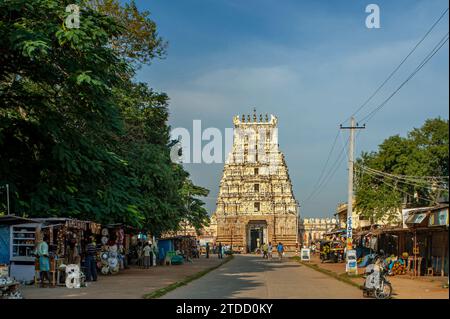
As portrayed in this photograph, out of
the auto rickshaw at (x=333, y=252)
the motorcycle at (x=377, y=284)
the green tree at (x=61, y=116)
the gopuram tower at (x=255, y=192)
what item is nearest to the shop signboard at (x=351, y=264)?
the green tree at (x=61, y=116)

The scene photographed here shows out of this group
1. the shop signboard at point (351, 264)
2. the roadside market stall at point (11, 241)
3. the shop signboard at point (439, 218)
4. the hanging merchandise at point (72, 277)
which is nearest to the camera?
the hanging merchandise at point (72, 277)

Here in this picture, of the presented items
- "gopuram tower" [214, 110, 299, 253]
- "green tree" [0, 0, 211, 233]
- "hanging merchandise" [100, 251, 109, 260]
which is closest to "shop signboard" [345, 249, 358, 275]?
"green tree" [0, 0, 211, 233]

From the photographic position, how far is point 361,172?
47.2 metres

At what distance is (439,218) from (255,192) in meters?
64.1

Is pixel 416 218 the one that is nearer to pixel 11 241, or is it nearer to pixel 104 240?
pixel 104 240

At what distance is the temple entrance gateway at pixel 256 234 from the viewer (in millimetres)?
87250

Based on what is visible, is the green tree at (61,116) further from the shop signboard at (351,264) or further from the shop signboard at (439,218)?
the shop signboard at (439,218)

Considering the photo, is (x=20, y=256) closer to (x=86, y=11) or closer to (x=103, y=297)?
(x=103, y=297)

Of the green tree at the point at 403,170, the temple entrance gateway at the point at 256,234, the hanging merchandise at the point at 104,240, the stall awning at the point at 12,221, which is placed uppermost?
the green tree at the point at 403,170

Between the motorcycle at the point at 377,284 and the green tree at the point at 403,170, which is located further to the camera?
the green tree at the point at 403,170

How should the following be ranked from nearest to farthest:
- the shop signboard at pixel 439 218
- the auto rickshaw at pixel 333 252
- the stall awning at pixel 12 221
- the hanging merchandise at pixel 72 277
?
the hanging merchandise at pixel 72 277, the stall awning at pixel 12 221, the shop signboard at pixel 439 218, the auto rickshaw at pixel 333 252

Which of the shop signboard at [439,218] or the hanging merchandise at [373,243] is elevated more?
the shop signboard at [439,218]

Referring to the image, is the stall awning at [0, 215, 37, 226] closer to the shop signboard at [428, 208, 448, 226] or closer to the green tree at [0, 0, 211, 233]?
the green tree at [0, 0, 211, 233]

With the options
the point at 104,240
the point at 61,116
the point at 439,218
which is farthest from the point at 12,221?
the point at 439,218
